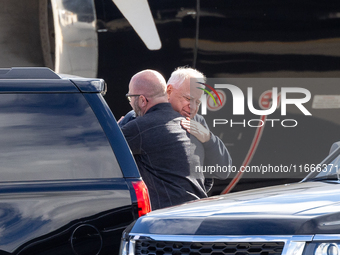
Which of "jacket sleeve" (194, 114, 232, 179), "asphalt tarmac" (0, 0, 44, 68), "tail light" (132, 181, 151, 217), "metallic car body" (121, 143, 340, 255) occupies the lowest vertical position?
"jacket sleeve" (194, 114, 232, 179)

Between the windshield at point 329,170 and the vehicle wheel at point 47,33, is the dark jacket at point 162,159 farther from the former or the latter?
the vehicle wheel at point 47,33

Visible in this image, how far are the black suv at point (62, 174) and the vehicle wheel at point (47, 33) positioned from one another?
11.6 feet

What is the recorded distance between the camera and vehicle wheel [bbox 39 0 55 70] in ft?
22.2

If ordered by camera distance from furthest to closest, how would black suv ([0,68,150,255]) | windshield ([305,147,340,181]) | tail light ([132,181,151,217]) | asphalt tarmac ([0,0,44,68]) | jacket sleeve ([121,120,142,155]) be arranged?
asphalt tarmac ([0,0,44,68])
jacket sleeve ([121,120,142,155])
windshield ([305,147,340,181])
tail light ([132,181,151,217])
black suv ([0,68,150,255])

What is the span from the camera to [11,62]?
693 cm

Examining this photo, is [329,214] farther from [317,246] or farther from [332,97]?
[332,97]

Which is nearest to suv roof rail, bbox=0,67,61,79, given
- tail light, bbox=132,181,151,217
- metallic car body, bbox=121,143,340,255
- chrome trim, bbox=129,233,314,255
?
tail light, bbox=132,181,151,217

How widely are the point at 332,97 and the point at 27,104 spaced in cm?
401

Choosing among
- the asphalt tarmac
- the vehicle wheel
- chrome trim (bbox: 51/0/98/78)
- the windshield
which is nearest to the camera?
the windshield

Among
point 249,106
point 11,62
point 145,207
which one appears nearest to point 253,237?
Answer: point 145,207

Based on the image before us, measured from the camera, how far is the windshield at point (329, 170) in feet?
11.2

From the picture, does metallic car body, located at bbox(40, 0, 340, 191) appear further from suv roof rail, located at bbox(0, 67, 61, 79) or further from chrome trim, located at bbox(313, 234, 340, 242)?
chrome trim, located at bbox(313, 234, 340, 242)

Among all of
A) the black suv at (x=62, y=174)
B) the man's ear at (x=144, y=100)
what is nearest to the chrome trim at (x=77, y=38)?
the man's ear at (x=144, y=100)

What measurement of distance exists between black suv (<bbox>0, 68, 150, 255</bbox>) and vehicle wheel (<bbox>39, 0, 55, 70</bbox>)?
11.6 ft
